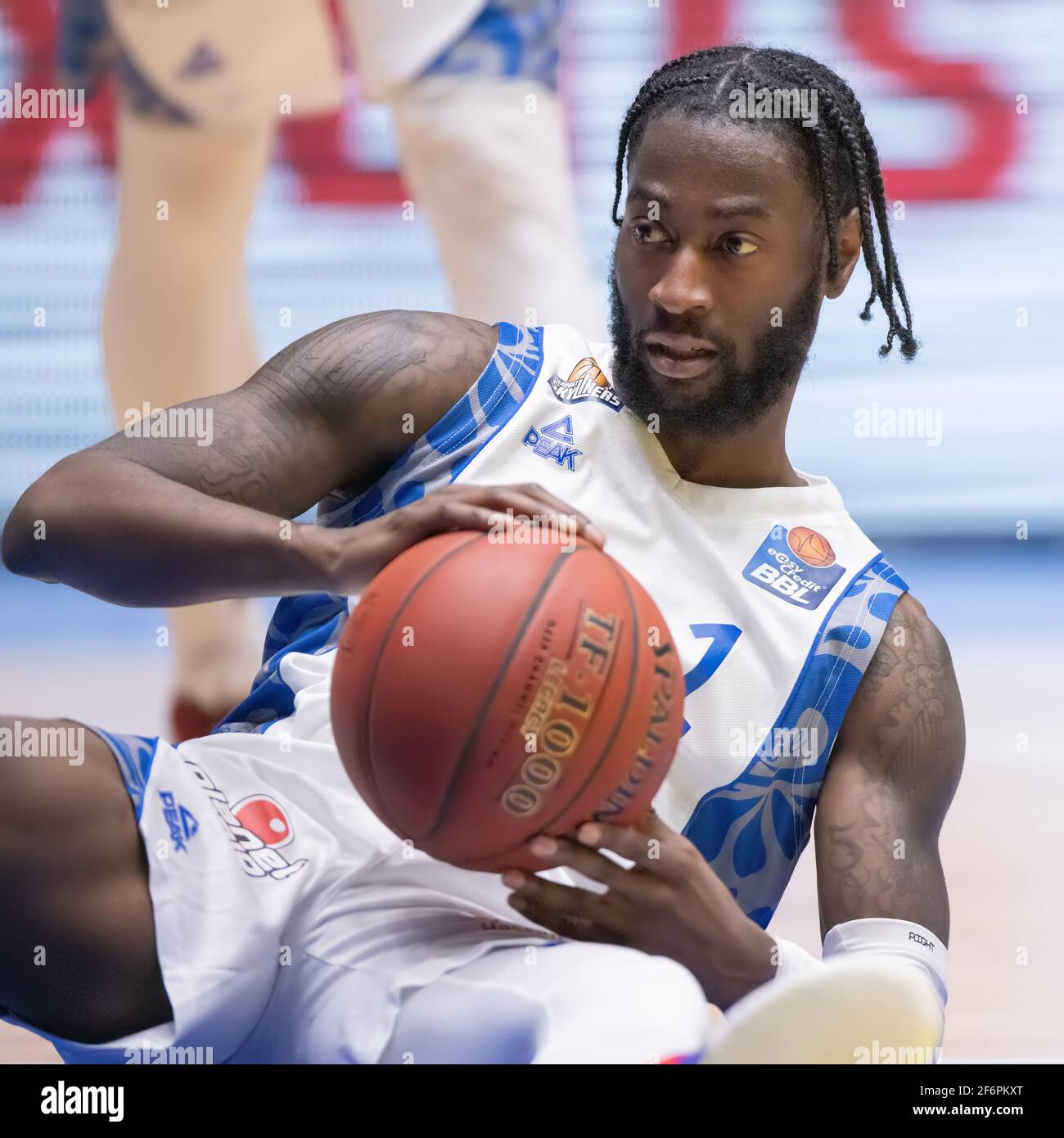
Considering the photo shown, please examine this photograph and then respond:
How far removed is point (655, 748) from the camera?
183cm

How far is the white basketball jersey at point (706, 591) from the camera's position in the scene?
2.17 metres

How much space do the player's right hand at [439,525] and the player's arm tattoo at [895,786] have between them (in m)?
0.57

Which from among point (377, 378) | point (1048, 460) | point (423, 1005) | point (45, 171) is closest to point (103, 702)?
point (45, 171)

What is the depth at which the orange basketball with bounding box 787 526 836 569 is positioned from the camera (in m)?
2.34

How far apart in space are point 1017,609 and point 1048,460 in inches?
23.3

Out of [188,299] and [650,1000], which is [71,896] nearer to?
[650,1000]

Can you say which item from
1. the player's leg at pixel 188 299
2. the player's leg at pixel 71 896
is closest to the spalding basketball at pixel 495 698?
the player's leg at pixel 71 896

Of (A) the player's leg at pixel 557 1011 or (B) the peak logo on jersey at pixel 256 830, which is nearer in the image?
(A) the player's leg at pixel 557 1011

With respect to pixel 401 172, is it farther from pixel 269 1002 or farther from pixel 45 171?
pixel 269 1002
